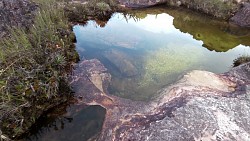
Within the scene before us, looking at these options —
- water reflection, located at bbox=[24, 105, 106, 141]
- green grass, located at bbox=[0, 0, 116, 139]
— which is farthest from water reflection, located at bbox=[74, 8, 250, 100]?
green grass, located at bbox=[0, 0, 116, 139]

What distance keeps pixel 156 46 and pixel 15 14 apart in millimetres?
4873

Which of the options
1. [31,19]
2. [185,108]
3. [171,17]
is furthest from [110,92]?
[171,17]

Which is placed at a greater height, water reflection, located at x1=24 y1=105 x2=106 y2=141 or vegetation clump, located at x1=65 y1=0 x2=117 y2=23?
vegetation clump, located at x1=65 y1=0 x2=117 y2=23

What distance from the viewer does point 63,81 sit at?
22.1ft

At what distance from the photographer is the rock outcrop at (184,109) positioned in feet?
17.5

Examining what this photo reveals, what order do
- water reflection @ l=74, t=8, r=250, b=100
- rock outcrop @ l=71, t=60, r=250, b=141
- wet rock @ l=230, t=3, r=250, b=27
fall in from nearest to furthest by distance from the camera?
rock outcrop @ l=71, t=60, r=250, b=141, water reflection @ l=74, t=8, r=250, b=100, wet rock @ l=230, t=3, r=250, b=27

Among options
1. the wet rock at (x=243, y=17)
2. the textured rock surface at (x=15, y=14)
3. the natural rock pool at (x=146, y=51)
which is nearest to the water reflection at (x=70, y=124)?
the natural rock pool at (x=146, y=51)

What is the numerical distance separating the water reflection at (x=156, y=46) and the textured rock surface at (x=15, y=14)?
1.76 m

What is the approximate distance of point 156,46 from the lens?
31.7 ft

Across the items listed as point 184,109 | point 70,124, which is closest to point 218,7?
point 184,109

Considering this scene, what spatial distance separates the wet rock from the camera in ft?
38.0

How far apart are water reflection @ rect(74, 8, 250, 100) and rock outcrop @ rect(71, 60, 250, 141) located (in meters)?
0.67

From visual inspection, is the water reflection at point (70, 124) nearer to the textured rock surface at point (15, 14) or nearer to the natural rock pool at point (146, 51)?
the natural rock pool at point (146, 51)

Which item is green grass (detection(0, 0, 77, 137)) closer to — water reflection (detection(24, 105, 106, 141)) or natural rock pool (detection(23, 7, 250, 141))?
water reflection (detection(24, 105, 106, 141))
